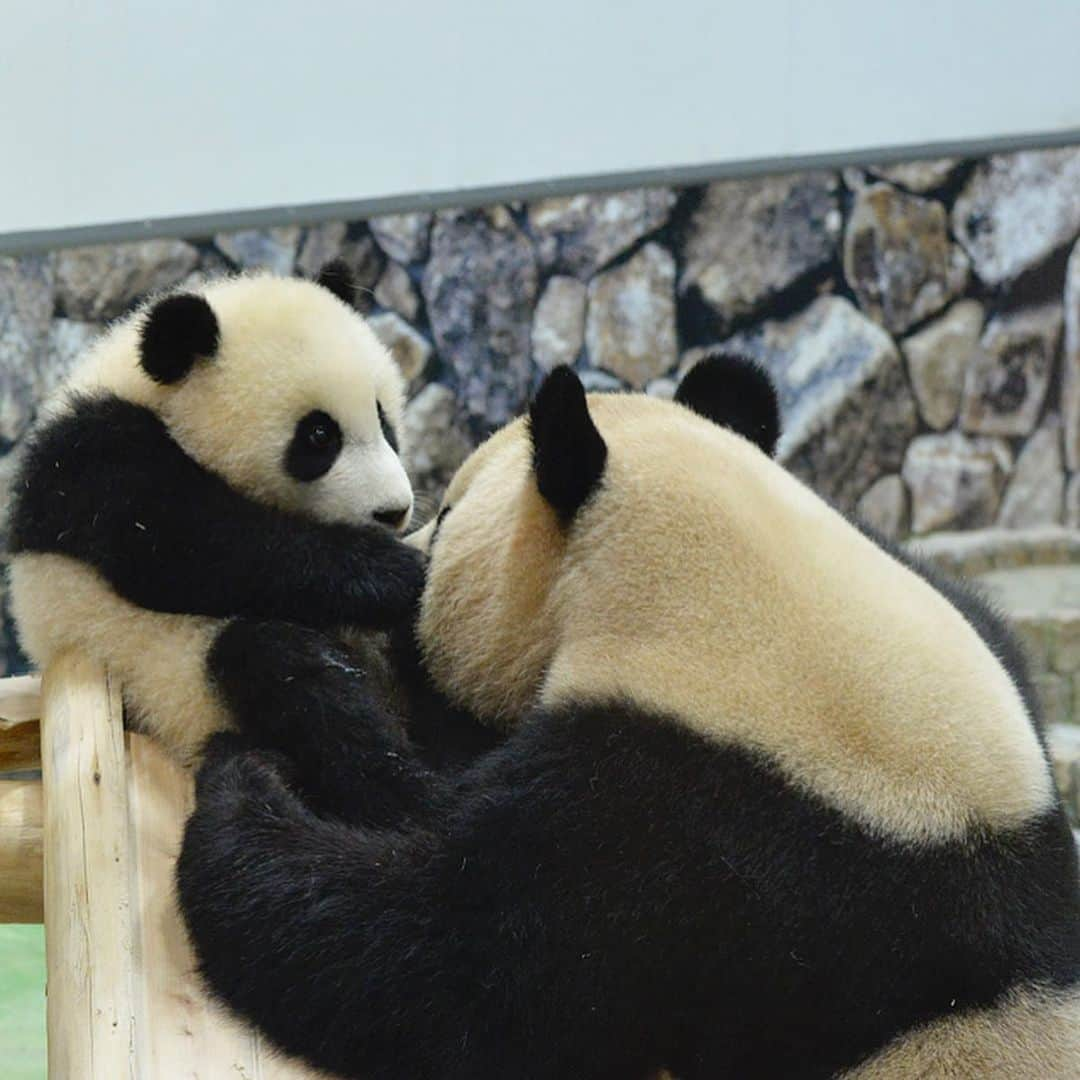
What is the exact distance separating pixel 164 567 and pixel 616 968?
41.8 inches

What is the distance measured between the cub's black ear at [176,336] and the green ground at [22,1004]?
2.69m

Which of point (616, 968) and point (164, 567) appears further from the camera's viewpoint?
point (164, 567)

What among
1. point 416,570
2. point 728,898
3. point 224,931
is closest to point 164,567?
point 416,570

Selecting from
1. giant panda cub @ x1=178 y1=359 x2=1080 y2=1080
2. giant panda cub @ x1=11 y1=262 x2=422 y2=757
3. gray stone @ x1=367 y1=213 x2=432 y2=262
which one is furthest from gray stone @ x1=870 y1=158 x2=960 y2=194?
giant panda cub @ x1=178 y1=359 x2=1080 y2=1080

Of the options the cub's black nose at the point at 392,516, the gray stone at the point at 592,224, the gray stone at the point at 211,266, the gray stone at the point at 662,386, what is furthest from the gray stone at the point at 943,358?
the cub's black nose at the point at 392,516

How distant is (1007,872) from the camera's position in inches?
72.7

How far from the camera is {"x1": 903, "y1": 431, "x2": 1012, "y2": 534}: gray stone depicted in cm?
666

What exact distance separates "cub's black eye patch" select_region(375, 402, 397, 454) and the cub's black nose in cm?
22

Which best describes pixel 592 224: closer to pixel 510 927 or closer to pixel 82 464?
pixel 82 464

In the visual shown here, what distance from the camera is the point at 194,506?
8.05ft

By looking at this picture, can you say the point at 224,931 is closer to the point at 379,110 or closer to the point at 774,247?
the point at 379,110

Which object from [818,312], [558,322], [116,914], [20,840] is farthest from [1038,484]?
[116,914]

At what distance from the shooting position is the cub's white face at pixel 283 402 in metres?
2.60

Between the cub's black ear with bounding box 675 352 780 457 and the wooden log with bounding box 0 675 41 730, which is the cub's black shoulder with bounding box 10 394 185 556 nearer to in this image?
the wooden log with bounding box 0 675 41 730
